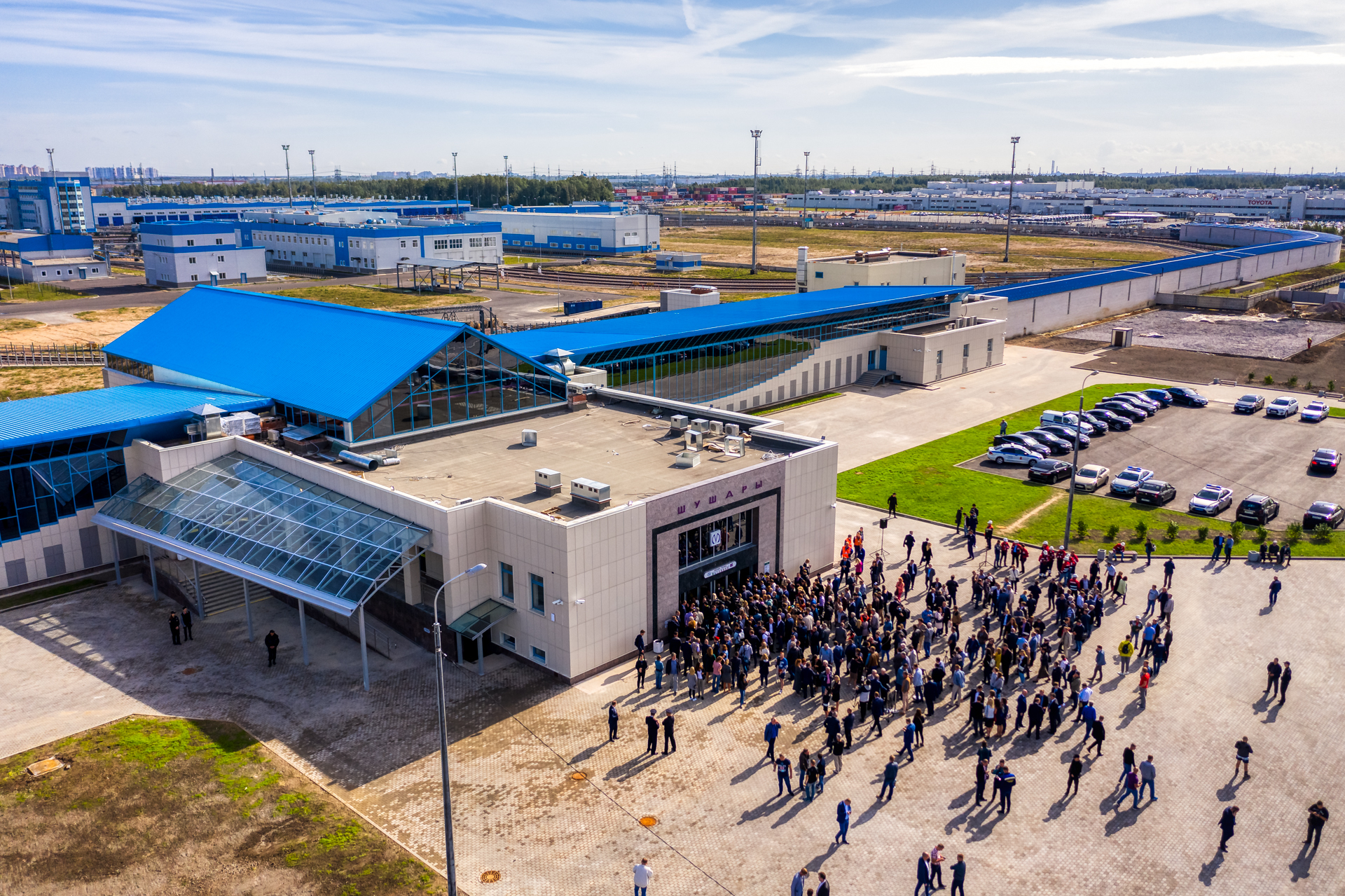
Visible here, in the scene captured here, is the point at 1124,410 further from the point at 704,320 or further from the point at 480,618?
the point at 480,618

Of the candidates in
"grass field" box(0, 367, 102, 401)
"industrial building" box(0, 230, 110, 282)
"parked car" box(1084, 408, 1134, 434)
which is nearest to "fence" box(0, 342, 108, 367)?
"grass field" box(0, 367, 102, 401)

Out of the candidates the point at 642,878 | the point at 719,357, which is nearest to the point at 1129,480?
the point at 719,357

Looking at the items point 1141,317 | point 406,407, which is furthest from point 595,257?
point 406,407

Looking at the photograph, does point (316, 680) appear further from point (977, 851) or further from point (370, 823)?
point (977, 851)

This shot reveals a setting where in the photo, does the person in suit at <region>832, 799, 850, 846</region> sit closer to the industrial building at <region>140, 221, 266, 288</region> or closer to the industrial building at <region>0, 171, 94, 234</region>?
the industrial building at <region>140, 221, 266, 288</region>

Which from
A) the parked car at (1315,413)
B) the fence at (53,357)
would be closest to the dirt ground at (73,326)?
the fence at (53,357)
